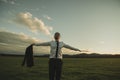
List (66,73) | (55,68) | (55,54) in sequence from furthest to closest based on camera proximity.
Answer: (66,73) < (55,68) < (55,54)

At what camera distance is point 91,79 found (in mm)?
10141

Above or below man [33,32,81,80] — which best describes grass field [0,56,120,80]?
below

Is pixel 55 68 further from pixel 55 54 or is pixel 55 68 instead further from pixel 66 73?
pixel 66 73

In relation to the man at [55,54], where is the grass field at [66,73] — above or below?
below

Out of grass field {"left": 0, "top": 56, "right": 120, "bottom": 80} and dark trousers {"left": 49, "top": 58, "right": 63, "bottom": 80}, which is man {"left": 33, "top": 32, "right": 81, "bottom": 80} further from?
grass field {"left": 0, "top": 56, "right": 120, "bottom": 80}

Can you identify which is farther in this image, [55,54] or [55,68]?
[55,68]

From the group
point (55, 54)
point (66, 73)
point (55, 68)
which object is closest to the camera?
point (55, 54)

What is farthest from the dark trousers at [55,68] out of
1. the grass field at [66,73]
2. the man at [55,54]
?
the grass field at [66,73]

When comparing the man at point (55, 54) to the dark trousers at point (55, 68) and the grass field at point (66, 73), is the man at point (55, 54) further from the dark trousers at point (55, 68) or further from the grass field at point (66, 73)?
the grass field at point (66, 73)

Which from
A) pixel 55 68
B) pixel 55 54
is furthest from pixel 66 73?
pixel 55 54

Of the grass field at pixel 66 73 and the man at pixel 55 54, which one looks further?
the grass field at pixel 66 73

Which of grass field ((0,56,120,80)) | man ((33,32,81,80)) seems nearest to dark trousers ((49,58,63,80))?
man ((33,32,81,80))

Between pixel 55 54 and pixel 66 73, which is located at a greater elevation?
pixel 55 54

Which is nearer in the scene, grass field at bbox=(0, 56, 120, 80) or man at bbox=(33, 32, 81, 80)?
man at bbox=(33, 32, 81, 80)
